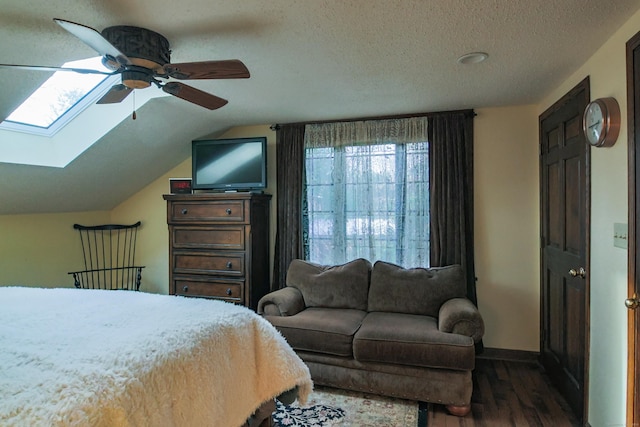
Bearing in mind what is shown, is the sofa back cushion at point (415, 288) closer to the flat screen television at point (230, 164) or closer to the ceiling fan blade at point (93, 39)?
the flat screen television at point (230, 164)

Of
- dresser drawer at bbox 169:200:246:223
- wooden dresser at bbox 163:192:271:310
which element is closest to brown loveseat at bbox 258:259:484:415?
wooden dresser at bbox 163:192:271:310

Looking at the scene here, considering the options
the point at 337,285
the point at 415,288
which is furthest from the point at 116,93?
the point at 415,288

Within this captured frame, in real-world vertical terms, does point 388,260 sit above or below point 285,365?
above

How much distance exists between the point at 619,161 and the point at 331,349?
209cm

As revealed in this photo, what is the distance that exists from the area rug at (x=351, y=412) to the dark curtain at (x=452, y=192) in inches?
51.1

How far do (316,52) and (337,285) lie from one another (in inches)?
78.0

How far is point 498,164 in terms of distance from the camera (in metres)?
3.40

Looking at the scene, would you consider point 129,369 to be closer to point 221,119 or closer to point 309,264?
point 309,264

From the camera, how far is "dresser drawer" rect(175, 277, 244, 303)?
353 centimetres

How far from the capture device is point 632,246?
173 centimetres

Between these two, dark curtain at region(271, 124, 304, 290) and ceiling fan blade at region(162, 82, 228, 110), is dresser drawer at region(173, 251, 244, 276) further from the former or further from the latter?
ceiling fan blade at region(162, 82, 228, 110)

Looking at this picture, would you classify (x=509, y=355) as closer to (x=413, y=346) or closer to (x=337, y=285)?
(x=413, y=346)

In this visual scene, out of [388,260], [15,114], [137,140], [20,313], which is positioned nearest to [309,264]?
[388,260]

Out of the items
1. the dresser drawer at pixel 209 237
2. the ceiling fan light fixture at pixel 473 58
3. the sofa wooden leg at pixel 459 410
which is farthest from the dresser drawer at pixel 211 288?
the ceiling fan light fixture at pixel 473 58
